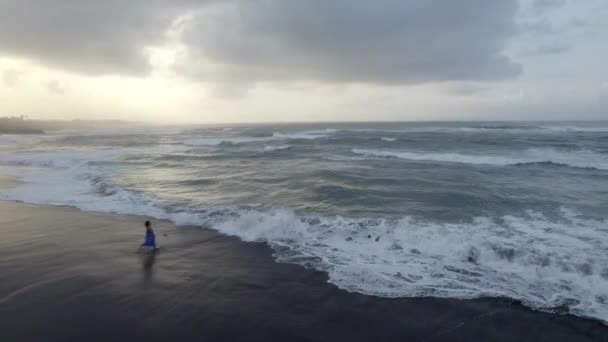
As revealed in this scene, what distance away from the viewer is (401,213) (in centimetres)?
1150

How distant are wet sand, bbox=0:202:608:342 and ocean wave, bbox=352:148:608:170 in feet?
66.8

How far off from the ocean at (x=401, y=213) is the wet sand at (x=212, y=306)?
0.55 meters

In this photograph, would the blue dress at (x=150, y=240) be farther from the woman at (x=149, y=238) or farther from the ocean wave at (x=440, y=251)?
the ocean wave at (x=440, y=251)

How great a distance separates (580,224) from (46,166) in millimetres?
28928

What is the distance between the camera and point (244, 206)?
1261cm

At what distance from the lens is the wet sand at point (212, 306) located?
17.4ft

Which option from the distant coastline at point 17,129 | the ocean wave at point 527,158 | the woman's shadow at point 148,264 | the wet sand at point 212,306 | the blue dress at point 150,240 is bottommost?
the wet sand at point 212,306

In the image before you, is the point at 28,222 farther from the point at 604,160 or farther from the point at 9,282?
the point at 604,160

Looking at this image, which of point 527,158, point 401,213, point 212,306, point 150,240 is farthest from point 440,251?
point 527,158

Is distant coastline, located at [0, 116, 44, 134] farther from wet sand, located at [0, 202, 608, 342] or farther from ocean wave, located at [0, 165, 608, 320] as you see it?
wet sand, located at [0, 202, 608, 342]

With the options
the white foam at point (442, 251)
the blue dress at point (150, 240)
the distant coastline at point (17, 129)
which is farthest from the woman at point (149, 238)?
the distant coastline at point (17, 129)

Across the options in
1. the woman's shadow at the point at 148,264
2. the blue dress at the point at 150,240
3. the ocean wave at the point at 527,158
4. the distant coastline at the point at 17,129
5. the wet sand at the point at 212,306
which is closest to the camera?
the wet sand at the point at 212,306

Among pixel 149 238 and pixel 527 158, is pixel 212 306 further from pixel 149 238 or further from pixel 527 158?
pixel 527 158

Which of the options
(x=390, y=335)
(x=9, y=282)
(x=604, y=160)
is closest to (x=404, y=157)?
(x=604, y=160)
